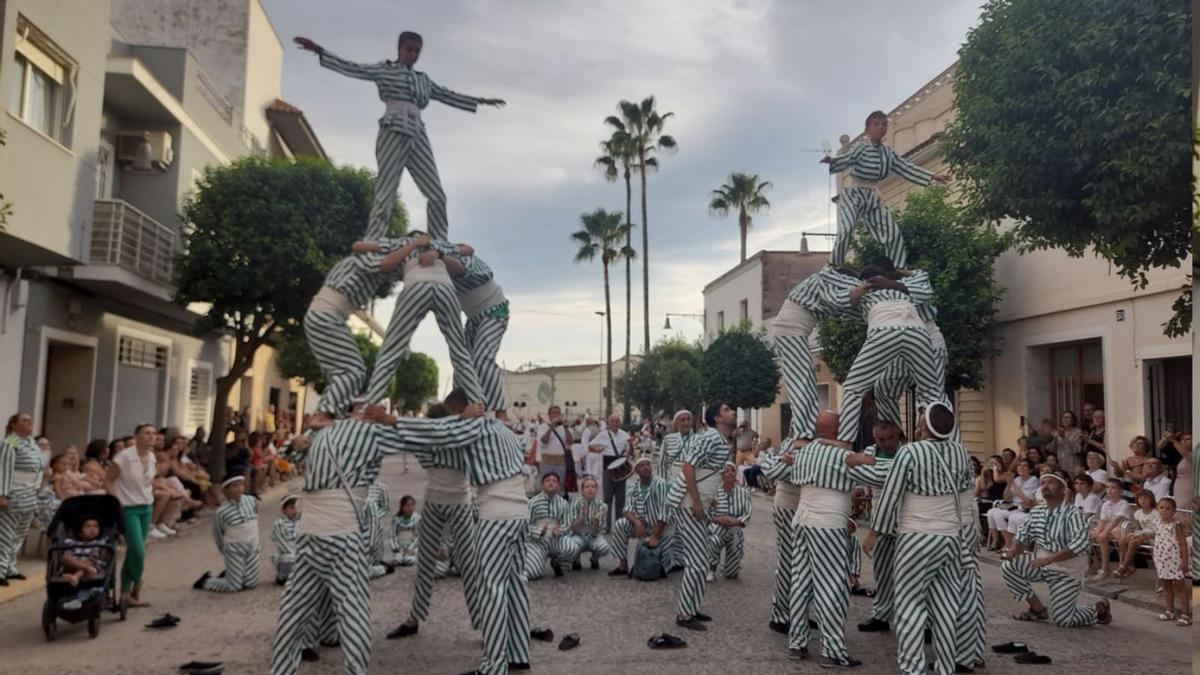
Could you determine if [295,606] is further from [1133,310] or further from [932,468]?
[1133,310]

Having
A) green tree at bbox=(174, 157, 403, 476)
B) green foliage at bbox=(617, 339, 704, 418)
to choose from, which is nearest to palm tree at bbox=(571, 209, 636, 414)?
green foliage at bbox=(617, 339, 704, 418)

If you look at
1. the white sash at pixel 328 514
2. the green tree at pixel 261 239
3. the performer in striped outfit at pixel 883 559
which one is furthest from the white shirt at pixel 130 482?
the green tree at pixel 261 239

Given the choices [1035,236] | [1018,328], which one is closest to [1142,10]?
[1035,236]

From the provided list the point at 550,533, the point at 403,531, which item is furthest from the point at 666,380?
the point at 550,533

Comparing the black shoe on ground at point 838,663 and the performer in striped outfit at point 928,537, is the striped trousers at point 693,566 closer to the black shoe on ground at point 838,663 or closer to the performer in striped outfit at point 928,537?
the black shoe on ground at point 838,663

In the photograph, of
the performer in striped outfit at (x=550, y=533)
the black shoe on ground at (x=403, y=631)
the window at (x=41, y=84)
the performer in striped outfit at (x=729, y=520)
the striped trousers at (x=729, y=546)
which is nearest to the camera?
the black shoe on ground at (x=403, y=631)

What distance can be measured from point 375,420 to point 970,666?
4.79 metres

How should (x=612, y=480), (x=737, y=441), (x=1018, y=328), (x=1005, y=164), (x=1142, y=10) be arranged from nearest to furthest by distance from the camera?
(x=1142, y=10) → (x=1005, y=164) → (x=612, y=480) → (x=1018, y=328) → (x=737, y=441)

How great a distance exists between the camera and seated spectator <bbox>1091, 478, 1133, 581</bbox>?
10281 millimetres

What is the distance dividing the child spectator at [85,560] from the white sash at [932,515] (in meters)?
6.58

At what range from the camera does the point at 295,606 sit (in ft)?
18.8

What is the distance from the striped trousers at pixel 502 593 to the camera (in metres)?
6.21

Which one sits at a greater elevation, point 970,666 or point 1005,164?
point 1005,164

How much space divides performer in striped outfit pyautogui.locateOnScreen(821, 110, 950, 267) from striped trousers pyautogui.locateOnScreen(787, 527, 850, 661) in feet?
9.09
